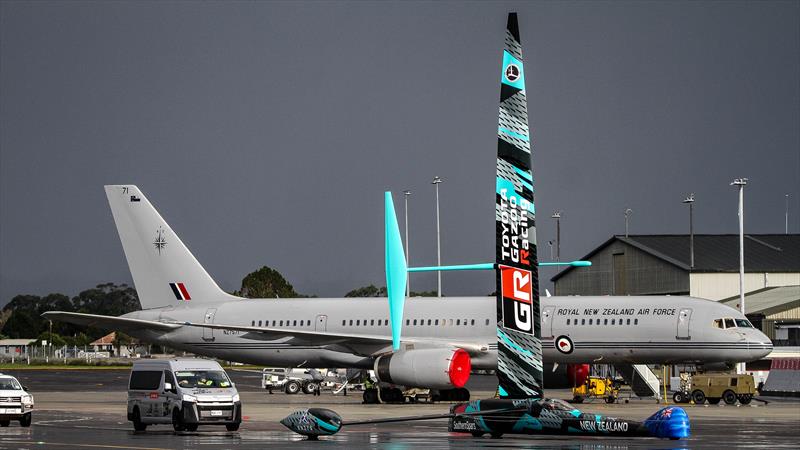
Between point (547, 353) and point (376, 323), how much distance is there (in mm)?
7882

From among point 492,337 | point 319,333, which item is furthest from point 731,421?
point 319,333

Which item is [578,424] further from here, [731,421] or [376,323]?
[376,323]

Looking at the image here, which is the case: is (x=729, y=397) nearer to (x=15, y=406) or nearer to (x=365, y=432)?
(x=365, y=432)

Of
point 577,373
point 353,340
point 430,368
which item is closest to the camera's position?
point 430,368

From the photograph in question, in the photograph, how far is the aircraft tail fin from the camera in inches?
2276

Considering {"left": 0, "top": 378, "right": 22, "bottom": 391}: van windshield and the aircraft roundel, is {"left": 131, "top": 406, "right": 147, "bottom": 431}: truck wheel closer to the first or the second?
{"left": 0, "top": 378, "right": 22, "bottom": 391}: van windshield

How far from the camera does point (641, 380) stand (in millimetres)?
55219

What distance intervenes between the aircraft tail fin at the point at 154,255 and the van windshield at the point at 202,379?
23570 millimetres

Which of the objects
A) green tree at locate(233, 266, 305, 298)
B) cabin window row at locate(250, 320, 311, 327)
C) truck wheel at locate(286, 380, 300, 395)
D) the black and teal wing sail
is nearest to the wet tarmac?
the black and teal wing sail

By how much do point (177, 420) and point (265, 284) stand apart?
126 m

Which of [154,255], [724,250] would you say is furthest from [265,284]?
[154,255]

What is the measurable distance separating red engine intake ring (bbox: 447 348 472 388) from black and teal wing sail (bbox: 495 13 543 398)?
48.0 feet

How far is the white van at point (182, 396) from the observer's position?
33.3 meters

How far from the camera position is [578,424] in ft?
93.0
